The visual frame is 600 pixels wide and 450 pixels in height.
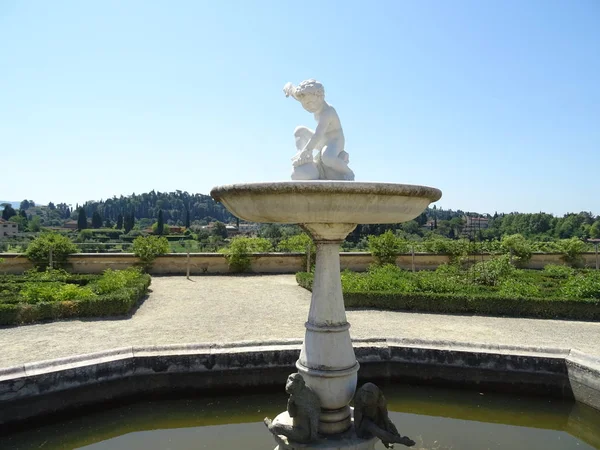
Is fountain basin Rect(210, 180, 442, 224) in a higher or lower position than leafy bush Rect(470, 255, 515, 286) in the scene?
higher

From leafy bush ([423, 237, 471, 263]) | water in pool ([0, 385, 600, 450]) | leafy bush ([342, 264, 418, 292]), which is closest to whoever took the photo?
water in pool ([0, 385, 600, 450])

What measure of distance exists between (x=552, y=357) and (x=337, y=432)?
11.8ft

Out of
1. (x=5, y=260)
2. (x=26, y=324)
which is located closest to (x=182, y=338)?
(x=26, y=324)

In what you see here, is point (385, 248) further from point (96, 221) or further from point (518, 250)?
point (96, 221)

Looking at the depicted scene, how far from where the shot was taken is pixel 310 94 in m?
4.41

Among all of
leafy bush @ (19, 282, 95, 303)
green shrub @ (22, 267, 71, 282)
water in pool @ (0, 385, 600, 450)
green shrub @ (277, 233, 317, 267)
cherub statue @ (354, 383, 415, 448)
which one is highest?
green shrub @ (277, 233, 317, 267)

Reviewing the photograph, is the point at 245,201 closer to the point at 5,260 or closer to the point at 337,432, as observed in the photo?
the point at 337,432

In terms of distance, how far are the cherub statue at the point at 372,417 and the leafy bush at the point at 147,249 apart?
14.9 meters

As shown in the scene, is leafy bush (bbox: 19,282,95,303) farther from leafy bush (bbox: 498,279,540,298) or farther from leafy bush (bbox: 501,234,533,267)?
leafy bush (bbox: 501,234,533,267)

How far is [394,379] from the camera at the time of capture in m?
6.57

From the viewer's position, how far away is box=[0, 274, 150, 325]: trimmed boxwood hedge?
9.61 m

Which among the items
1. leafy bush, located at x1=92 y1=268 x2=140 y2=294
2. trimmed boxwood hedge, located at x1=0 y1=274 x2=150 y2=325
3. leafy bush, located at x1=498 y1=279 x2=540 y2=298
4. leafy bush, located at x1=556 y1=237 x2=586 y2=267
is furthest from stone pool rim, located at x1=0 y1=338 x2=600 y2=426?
leafy bush, located at x1=556 y1=237 x2=586 y2=267

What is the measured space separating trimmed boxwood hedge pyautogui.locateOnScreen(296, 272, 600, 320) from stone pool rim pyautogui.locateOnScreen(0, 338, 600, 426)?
4.69m

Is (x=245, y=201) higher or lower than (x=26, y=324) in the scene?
higher
